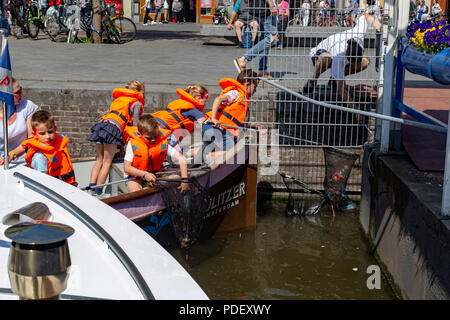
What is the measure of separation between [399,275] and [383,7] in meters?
2.94

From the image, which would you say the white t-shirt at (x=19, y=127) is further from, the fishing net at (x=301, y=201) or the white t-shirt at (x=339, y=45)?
the fishing net at (x=301, y=201)

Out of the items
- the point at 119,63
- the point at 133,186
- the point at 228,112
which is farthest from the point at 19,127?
the point at 119,63

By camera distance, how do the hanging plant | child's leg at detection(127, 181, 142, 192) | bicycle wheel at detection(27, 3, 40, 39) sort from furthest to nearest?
bicycle wheel at detection(27, 3, 40, 39) → child's leg at detection(127, 181, 142, 192) → the hanging plant

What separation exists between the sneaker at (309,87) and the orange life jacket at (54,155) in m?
3.03

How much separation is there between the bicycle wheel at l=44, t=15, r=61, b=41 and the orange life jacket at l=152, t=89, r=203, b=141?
1095 centimetres

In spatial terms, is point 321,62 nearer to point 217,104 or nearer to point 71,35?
point 217,104

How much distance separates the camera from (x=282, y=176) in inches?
335

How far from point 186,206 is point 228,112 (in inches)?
66.2

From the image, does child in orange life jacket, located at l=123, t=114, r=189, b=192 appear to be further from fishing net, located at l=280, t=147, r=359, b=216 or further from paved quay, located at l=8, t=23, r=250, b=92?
paved quay, located at l=8, t=23, r=250, b=92

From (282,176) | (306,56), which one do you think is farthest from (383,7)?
(282,176)

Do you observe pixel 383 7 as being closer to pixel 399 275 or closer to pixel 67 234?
pixel 399 275

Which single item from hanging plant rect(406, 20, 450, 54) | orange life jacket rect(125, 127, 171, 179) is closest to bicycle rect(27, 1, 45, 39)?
orange life jacket rect(125, 127, 171, 179)

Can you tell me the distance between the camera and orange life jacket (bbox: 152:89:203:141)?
734 cm

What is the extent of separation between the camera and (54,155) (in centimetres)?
575
